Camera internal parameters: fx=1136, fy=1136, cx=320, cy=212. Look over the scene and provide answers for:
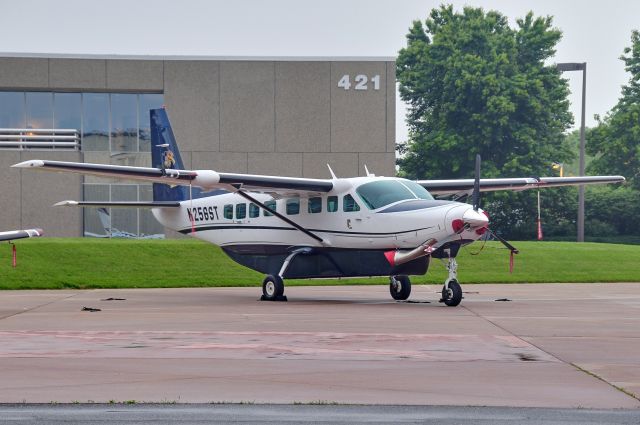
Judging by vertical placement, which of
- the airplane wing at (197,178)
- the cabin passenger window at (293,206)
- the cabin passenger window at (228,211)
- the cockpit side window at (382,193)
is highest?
the airplane wing at (197,178)

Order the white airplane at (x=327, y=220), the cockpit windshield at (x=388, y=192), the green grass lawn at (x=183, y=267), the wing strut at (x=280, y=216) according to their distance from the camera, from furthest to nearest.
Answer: the green grass lawn at (x=183, y=267), the wing strut at (x=280, y=216), the cockpit windshield at (x=388, y=192), the white airplane at (x=327, y=220)

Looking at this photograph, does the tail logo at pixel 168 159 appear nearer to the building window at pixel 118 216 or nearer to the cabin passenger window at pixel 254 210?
the cabin passenger window at pixel 254 210

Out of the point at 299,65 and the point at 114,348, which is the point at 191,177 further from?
the point at 299,65

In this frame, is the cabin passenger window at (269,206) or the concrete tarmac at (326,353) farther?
the cabin passenger window at (269,206)

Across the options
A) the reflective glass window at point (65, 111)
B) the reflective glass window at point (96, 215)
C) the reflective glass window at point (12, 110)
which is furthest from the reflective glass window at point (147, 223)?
the reflective glass window at point (12, 110)

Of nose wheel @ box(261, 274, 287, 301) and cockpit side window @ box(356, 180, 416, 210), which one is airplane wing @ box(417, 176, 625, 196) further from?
nose wheel @ box(261, 274, 287, 301)

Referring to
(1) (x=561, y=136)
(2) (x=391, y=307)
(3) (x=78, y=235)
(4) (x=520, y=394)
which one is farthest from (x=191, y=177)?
(1) (x=561, y=136)

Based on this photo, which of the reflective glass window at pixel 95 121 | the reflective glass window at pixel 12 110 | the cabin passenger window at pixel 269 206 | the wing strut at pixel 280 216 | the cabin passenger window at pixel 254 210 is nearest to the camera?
the wing strut at pixel 280 216

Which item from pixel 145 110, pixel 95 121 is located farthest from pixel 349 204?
pixel 95 121

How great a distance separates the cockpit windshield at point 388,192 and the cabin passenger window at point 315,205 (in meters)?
1.33

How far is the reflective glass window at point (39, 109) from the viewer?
4866cm

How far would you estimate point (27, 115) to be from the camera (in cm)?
4869

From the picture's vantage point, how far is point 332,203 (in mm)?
24891

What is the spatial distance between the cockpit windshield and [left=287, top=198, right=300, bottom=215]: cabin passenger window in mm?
1982
